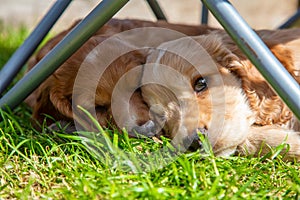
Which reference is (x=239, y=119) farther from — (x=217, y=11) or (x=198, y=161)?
(x=217, y=11)

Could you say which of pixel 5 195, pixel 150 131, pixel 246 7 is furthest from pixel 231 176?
pixel 246 7

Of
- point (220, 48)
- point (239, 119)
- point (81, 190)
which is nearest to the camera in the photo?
point (81, 190)

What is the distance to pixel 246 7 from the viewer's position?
6562mm

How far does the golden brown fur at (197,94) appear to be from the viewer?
2.43 metres

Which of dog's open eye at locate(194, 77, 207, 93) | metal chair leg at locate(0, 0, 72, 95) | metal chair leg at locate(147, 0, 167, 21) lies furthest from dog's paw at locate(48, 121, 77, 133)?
metal chair leg at locate(147, 0, 167, 21)

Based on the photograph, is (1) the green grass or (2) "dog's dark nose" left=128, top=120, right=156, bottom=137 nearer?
(1) the green grass

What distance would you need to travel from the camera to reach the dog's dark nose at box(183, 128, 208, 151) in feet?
7.49

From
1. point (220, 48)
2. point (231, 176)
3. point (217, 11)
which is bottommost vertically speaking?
point (231, 176)

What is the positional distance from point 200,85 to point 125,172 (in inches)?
23.7

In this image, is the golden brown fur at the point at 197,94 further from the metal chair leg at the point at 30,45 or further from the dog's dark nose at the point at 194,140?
the metal chair leg at the point at 30,45

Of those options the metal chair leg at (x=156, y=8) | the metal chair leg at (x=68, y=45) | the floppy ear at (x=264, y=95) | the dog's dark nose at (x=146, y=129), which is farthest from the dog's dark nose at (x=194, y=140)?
the metal chair leg at (x=156, y=8)

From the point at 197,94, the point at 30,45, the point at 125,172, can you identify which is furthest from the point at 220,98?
the point at 30,45

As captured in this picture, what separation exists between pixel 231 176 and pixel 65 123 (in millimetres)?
1087

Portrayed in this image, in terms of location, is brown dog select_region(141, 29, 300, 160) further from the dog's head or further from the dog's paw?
the dog's paw
